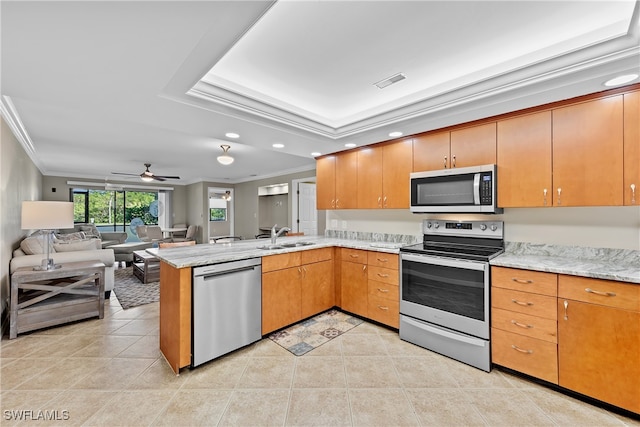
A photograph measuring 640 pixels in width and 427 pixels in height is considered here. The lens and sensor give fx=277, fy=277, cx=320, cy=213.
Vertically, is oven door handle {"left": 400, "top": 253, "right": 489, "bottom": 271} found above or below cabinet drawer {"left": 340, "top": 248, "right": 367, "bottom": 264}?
above

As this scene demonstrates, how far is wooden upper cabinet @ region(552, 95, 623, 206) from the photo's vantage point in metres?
1.99

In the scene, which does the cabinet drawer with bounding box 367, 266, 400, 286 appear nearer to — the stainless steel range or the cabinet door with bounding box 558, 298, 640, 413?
the stainless steel range

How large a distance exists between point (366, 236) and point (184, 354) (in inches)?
101

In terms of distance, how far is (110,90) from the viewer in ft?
6.72

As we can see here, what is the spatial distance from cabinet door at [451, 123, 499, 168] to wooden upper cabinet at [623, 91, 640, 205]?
814mm

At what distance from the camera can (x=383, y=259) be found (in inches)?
120

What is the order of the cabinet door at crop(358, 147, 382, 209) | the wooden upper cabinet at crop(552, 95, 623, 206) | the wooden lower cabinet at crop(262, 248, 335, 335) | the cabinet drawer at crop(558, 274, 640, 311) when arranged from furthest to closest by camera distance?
the cabinet door at crop(358, 147, 382, 209)
the wooden lower cabinet at crop(262, 248, 335, 335)
the wooden upper cabinet at crop(552, 95, 623, 206)
the cabinet drawer at crop(558, 274, 640, 311)

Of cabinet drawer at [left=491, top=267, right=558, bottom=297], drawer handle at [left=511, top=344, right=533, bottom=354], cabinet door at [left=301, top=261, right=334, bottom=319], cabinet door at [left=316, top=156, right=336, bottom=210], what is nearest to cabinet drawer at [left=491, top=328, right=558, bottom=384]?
drawer handle at [left=511, top=344, right=533, bottom=354]

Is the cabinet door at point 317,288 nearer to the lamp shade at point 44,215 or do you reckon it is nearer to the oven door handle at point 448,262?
the oven door handle at point 448,262

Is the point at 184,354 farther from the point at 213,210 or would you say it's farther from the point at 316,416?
the point at 213,210

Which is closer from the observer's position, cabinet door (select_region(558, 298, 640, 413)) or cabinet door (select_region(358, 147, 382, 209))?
cabinet door (select_region(558, 298, 640, 413))

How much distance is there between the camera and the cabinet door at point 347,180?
3.69m

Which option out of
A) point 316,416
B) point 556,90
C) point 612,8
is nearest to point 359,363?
point 316,416

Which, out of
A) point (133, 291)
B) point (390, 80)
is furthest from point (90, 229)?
point (390, 80)
